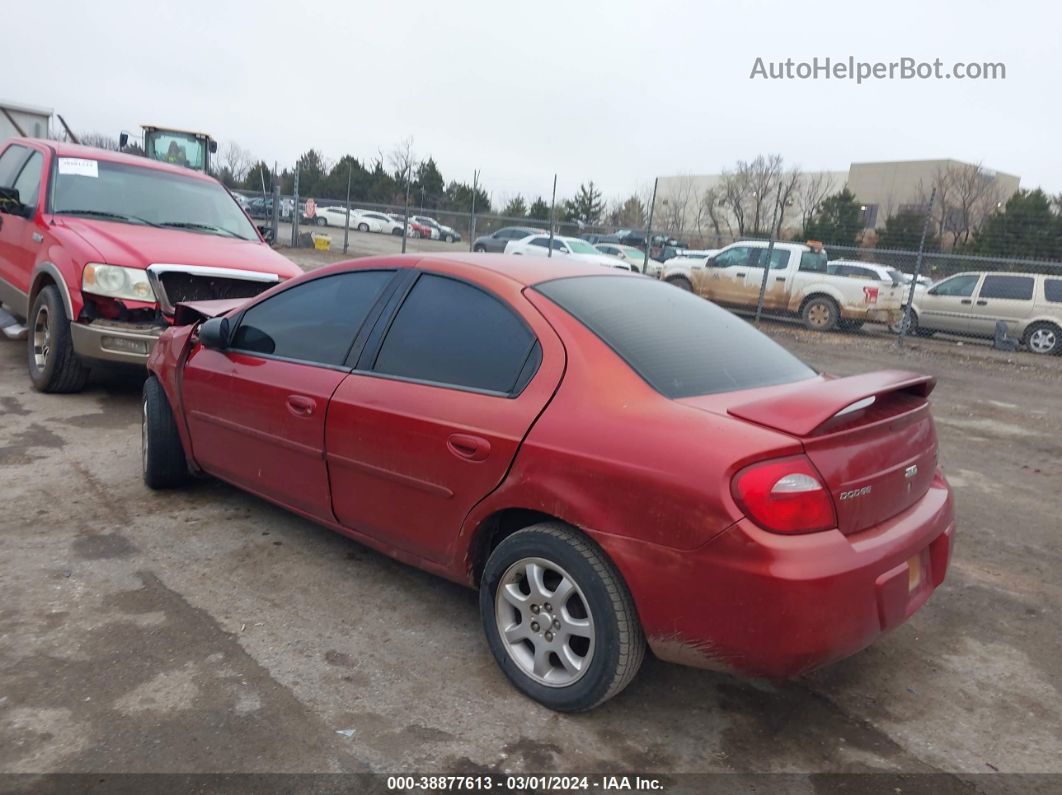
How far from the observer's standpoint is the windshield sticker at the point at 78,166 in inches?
269

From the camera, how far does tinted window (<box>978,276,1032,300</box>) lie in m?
14.7

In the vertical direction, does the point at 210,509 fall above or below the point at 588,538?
below

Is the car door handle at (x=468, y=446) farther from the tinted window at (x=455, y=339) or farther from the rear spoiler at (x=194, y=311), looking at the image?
the rear spoiler at (x=194, y=311)

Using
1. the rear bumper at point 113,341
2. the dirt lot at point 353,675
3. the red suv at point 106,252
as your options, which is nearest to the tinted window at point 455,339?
the dirt lot at point 353,675

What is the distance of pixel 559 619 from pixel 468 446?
68 centimetres

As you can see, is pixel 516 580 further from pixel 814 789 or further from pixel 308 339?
pixel 308 339

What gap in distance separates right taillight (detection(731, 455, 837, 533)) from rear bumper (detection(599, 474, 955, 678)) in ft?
0.12

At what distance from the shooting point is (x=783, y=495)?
2352 millimetres

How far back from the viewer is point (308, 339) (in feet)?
12.1

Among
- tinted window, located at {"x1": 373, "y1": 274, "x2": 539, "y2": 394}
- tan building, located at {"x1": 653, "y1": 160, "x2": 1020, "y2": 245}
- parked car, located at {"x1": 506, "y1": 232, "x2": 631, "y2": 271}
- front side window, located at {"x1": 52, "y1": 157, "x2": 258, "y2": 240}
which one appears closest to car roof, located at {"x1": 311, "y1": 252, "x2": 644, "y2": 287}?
tinted window, located at {"x1": 373, "y1": 274, "x2": 539, "y2": 394}

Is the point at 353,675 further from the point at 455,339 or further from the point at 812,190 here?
the point at 812,190

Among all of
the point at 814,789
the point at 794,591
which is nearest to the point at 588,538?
the point at 794,591

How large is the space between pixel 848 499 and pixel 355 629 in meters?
1.98

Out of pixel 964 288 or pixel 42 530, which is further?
pixel 964 288
